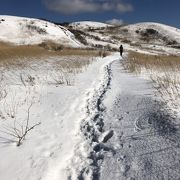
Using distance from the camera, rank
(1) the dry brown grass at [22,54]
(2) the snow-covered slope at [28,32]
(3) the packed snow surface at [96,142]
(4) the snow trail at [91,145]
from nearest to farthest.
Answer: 1. (3) the packed snow surface at [96,142]
2. (4) the snow trail at [91,145]
3. (1) the dry brown grass at [22,54]
4. (2) the snow-covered slope at [28,32]

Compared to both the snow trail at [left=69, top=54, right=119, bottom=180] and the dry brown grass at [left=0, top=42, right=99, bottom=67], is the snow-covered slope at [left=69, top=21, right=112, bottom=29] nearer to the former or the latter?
the dry brown grass at [left=0, top=42, right=99, bottom=67]

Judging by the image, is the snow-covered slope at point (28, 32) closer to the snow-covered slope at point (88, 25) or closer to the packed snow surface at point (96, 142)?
the packed snow surface at point (96, 142)

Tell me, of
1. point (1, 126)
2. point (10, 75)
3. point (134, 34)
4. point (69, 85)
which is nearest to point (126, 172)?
point (1, 126)

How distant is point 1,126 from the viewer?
6.25 meters

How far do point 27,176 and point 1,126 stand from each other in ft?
7.86

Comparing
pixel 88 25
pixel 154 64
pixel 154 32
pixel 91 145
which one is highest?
pixel 91 145

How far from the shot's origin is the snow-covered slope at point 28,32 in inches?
2130

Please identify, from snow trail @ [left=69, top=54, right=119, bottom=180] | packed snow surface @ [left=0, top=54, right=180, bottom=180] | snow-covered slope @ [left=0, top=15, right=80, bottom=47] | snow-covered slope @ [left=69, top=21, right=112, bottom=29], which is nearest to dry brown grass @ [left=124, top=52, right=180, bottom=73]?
packed snow surface @ [left=0, top=54, right=180, bottom=180]

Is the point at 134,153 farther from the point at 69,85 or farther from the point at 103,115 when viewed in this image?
the point at 69,85

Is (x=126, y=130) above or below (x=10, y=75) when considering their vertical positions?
above

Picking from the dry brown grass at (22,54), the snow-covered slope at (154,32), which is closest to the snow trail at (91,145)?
the dry brown grass at (22,54)

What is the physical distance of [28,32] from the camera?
59031 mm

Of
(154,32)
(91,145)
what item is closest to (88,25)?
(154,32)

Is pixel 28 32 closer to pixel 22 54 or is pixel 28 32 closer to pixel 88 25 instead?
pixel 22 54
